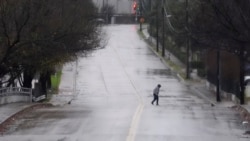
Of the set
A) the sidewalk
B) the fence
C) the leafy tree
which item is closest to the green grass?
the sidewalk

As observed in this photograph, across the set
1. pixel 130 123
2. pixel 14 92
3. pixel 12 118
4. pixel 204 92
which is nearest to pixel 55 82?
pixel 204 92

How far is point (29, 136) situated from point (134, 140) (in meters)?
3.56

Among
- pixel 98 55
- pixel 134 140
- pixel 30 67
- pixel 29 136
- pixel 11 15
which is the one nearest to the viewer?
pixel 134 140

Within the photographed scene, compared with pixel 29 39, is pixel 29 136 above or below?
below

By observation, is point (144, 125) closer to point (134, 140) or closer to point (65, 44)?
point (134, 140)

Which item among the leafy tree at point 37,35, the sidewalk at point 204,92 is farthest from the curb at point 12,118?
the sidewalk at point 204,92

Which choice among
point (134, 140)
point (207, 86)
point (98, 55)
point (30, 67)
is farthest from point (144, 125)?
point (98, 55)

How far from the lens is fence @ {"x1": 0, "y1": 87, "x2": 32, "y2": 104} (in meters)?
35.2

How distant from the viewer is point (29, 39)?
35719 mm

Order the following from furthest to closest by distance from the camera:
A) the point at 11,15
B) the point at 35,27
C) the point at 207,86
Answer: the point at 207,86 < the point at 35,27 < the point at 11,15

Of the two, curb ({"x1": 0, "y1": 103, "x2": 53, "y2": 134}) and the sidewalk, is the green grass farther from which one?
curb ({"x1": 0, "y1": 103, "x2": 53, "y2": 134})

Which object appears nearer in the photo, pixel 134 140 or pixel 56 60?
pixel 134 140

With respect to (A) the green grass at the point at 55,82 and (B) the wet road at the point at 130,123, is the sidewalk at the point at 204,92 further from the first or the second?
(A) the green grass at the point at 55,82

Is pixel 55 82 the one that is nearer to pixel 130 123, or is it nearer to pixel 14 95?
pixel 14 95
